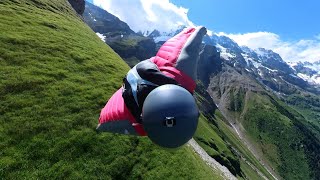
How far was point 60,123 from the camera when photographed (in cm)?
3131

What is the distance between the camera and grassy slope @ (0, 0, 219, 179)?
26.8 meters

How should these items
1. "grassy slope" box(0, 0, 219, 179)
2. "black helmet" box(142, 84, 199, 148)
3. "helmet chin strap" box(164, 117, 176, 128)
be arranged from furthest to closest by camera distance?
"grassy slope" box(0, 0, 219, 179)
"black helmet" box(142, 84, 199, 148)
"helmet chin strap" box(164, 117, 176, 128)

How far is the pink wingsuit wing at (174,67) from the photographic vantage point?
42.4ft

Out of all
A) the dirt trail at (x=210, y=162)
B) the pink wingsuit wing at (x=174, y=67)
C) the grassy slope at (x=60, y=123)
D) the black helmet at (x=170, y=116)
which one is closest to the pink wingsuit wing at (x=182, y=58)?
the pink wingsuit wing at (x=174, y=67)

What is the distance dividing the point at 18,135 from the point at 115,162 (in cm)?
802

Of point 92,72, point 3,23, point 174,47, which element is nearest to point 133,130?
point 174,47

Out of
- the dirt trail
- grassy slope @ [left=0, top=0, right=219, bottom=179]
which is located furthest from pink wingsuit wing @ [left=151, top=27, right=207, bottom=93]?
the dirt trail

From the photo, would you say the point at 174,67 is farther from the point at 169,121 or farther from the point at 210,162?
the point at 210,162

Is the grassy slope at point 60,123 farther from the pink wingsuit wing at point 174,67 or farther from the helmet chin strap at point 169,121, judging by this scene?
the helmet chin strap at point 169,121

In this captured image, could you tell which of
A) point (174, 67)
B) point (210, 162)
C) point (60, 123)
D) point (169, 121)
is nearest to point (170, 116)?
point (169, 121)

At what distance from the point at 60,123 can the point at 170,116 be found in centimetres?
2293

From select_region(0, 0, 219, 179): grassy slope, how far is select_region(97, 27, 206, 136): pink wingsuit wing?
6.13 m

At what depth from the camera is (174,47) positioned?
13758 millimetres

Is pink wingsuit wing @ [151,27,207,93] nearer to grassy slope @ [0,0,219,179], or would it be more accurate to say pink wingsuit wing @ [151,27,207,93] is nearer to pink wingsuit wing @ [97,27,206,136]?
pink wingsuit wing @ [97,27,206,136]
